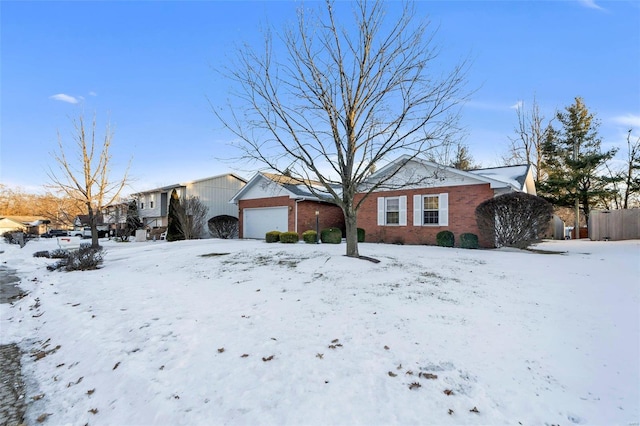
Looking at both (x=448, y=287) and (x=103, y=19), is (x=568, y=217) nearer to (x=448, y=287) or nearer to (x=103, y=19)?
(x=448, y=287)

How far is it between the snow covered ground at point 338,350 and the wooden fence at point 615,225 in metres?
15.3

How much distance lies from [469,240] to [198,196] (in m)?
21.6

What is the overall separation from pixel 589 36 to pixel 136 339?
50.1 feet

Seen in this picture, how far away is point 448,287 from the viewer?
6.44m

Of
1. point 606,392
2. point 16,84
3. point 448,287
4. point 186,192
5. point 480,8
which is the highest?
point 480,8

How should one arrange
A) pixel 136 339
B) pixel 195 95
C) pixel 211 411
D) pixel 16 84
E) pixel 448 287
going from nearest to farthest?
pixel 211 411
pixel 136 339
pixel 448 287
pixel 195 95
pixel 16 84

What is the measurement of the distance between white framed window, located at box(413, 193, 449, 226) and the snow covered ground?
8115mm

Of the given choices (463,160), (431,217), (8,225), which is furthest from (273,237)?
(8,225)

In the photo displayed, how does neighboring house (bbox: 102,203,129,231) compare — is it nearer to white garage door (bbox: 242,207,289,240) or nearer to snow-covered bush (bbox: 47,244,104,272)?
white garage door (bbox: 242,207,289,240)

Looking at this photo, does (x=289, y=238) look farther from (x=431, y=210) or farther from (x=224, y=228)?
(x=224, y=228)

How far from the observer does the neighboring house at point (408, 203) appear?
578 inches

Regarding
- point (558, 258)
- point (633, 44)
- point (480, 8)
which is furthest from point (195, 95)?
point (633, 44)

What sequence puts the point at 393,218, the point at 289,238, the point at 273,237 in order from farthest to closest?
the point at 273,237
the point at 393,218
the point at 289,238

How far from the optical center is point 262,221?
21750 mm
